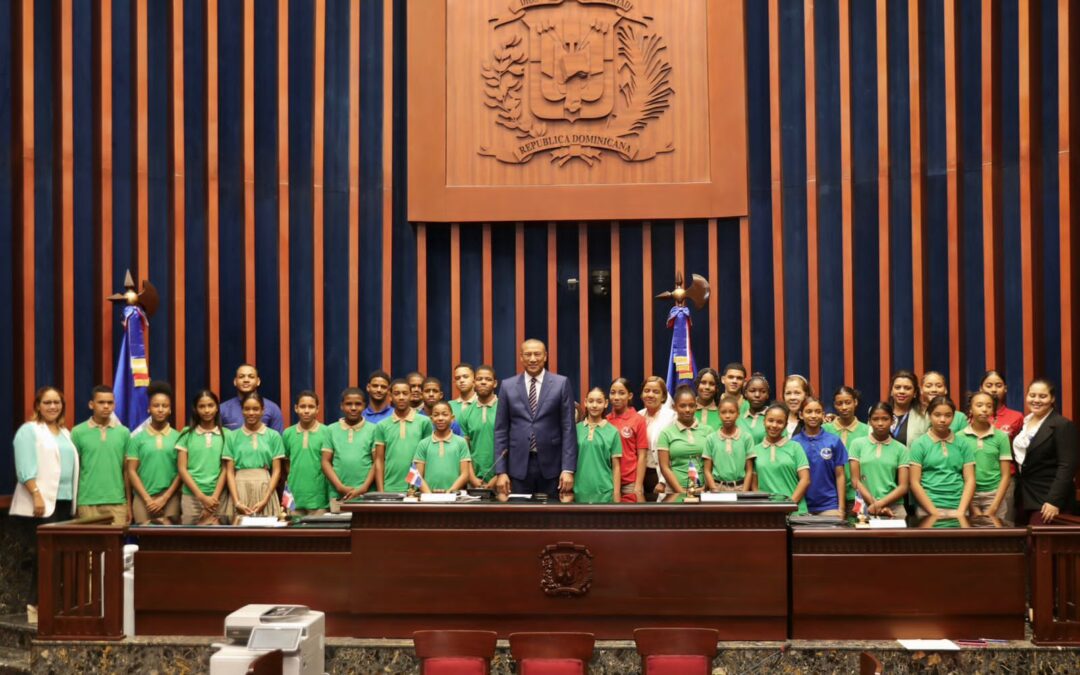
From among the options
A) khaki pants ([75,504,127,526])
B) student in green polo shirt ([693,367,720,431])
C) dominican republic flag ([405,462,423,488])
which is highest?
student in green polo shirt ([693,367,720,431])

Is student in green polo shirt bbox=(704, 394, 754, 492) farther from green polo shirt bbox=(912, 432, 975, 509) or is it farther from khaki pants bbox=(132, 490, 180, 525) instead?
khaki pants bbox=(132, 490, 180, 525)

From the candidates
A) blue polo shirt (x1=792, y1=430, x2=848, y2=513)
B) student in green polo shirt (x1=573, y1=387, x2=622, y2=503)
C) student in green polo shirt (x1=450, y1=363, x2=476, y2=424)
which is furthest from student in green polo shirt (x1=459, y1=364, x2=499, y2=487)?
blue polo shirt (x1=792, y1=430, x2=848, y2=513)

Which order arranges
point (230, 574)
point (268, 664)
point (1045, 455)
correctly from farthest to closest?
point (1045, 455), point (230, 574), point (268, 664)

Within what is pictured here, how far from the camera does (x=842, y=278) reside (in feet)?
27.6

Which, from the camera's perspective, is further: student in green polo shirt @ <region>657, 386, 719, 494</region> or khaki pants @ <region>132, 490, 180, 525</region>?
khaki pants @ <region>132, 490, 180, 525</region>

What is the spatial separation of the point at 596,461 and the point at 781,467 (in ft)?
3.33

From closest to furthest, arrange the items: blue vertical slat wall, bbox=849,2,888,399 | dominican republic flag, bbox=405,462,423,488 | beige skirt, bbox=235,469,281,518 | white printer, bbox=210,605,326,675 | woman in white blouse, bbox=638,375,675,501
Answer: white printer, bbox=210,605,326,675, dominican republic flag, bbox=405,462,423,488, beige skirt, bbox=235,469,281,518, woman in white blouse, bbox=638,375,675,501, blue vertical slat wall, bbox=849,2,888,399

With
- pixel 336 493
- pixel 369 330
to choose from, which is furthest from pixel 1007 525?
pixel 369 330

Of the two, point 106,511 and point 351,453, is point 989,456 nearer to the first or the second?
point 351,453

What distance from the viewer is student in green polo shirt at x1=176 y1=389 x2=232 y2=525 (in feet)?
21.0

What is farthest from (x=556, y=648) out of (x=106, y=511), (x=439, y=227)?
(x=439, y=227)

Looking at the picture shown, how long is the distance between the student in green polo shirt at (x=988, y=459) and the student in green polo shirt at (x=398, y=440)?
2.92 m

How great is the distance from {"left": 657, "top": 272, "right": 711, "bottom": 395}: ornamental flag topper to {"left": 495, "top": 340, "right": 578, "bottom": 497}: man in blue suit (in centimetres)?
189

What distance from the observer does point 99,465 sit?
22.1ft
